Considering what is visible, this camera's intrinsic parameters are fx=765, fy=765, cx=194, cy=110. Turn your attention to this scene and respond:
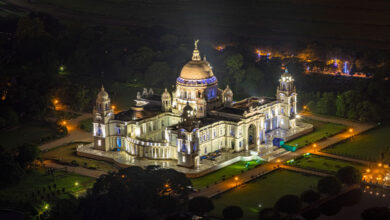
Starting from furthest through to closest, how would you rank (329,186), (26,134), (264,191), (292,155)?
(26,134)
(292,155)
(264,191)
(329,186)

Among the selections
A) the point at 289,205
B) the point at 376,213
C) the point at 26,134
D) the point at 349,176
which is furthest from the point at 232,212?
the point at 26,134

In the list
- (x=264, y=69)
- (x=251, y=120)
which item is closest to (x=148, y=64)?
(x=264, y=69)

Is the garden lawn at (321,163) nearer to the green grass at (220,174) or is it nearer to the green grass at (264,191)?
the green grass at (264,191)

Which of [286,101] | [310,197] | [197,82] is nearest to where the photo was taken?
[310,197]

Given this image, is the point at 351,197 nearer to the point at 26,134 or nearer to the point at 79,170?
the point at 79,170

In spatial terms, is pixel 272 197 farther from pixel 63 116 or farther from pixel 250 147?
pixel 63 116

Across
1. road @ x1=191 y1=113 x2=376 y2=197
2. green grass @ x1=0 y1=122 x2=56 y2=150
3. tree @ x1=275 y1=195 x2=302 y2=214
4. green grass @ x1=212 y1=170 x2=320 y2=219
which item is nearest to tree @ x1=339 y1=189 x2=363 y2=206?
green grass @ x1=212 y1=170 x2=320 y2=219
